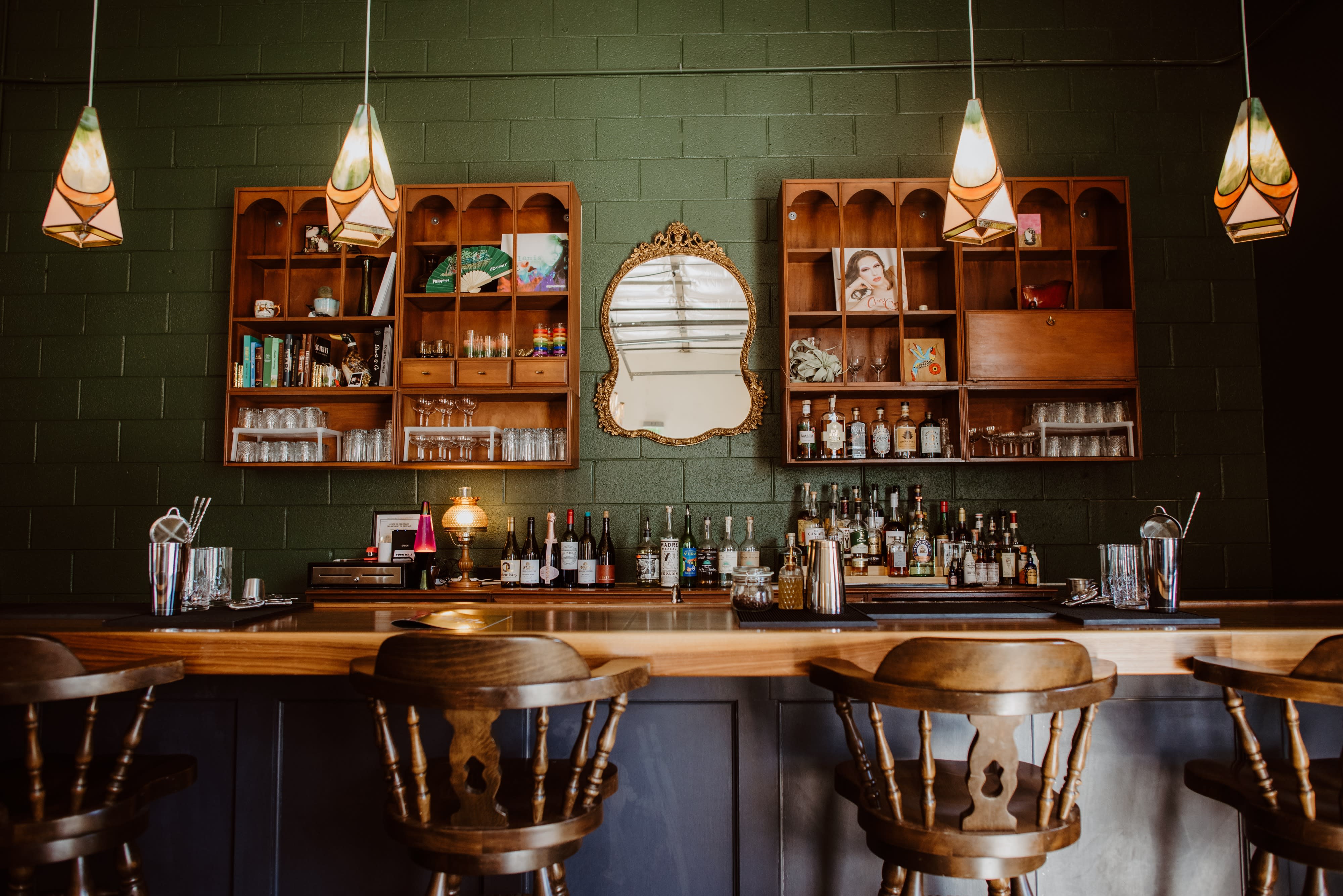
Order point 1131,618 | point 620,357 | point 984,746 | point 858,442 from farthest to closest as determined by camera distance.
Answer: point 620,357 → point 858,442 → point 1131,618 → point 984,746

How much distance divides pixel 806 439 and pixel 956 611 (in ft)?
5.25

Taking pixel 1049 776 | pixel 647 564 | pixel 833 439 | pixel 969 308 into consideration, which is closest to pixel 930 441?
pixel 833 439

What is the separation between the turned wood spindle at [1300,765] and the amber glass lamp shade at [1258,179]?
1.45 meters

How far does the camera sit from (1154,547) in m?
2.02

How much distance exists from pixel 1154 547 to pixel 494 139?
3493mm

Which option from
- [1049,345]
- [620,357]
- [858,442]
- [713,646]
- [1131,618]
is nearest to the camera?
[713,646]

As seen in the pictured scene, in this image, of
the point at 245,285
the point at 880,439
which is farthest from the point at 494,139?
the point at 880,439

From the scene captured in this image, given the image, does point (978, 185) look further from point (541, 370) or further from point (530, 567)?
point (530, 567)

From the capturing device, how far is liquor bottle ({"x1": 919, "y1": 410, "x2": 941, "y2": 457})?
3.66m

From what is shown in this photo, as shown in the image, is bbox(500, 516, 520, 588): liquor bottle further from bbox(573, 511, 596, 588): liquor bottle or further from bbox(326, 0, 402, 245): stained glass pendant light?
bbox(326, 0, 402, 245): stained glass pendant light

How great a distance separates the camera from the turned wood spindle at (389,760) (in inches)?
56.5

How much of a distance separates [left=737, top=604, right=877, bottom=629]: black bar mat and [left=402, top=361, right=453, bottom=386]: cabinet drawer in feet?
6.85

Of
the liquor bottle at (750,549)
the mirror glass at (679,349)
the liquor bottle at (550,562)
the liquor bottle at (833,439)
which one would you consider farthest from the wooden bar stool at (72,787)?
the liquor bottle at (833,439)

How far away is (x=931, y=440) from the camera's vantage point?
3.66 m
